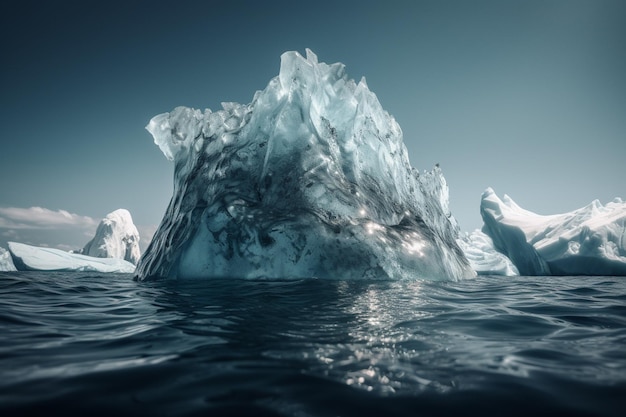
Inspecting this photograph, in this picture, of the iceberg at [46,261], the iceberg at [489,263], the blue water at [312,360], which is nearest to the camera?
the blue water at [312,360]

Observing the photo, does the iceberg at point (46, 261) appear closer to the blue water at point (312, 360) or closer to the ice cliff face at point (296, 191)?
the ice cliff face at point (296, 191)

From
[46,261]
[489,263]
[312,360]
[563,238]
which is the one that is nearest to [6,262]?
[46,261]

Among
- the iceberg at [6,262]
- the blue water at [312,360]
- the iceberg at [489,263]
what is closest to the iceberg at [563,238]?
the iceberg at [489,263]

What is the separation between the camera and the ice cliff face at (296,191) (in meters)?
5.64

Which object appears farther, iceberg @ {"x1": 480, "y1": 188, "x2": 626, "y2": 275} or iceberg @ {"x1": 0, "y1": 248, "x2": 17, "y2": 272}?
iceberg @ {"x1": 0, "y1": 248, "x2": 17, "y2": 272}

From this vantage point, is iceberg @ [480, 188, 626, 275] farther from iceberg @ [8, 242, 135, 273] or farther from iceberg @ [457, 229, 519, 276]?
iceberg @ [8, 242, 135, 273]

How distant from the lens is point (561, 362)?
175 centimetres

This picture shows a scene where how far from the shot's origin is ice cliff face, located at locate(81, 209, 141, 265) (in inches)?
1642

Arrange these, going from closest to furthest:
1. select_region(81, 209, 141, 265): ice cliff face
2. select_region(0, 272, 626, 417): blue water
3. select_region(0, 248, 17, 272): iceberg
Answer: select_region(0, 272, 626, 417): blue water → select_region(0, 248, 17, 272): iceberg → select_region(81, 209, 141, 265): ice cliff face

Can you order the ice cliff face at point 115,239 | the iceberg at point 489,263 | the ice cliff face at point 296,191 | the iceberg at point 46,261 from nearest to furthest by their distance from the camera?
the ice cliff face at point 296,191 → the iceberg at point 489,263 → the iceberg at point 46,261 → the ice cliff face at point 115,239

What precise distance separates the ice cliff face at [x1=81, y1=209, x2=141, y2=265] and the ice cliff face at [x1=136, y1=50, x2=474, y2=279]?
133 feet

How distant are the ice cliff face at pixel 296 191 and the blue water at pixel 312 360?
2342 millimetres

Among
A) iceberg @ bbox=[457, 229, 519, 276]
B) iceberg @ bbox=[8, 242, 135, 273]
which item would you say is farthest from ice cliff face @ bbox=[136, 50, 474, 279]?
iceberg @ bbox=[8, 242, 135, 273]

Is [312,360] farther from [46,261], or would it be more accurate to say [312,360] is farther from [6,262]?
[6,262]
